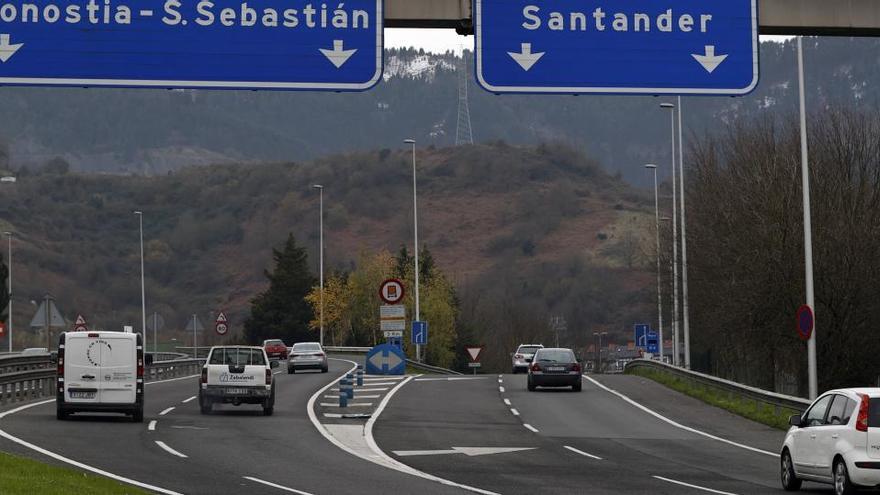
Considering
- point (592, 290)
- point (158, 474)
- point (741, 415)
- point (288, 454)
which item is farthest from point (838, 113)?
point (592, 290)

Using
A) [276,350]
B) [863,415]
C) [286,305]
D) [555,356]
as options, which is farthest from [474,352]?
[286,305]

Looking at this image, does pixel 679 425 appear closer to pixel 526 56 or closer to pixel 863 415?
pixel 863 415

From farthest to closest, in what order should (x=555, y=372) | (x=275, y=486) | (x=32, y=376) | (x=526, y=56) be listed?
(x=555, y=372) → (x=32, y=376) → (x=275, y=486) → (x=526, y=56)

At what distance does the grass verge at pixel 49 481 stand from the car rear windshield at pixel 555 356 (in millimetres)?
28672

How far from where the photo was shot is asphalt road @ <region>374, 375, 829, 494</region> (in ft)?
72.5

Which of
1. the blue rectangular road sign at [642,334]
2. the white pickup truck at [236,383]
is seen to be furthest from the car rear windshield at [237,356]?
the blue rectangular road sign at [642,334]

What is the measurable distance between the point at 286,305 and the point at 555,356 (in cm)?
8848

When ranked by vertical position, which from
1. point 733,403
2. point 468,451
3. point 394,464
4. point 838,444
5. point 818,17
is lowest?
point 733,403

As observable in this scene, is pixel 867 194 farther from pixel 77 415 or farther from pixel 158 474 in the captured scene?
pixel 158 474

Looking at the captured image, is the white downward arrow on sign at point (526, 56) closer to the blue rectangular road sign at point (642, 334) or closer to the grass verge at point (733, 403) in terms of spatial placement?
the grass verge at point (733, 403)

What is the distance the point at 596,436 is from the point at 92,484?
15274mm

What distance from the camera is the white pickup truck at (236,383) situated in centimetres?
3678

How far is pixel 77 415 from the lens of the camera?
118 feet

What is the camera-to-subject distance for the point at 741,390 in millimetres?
41219
